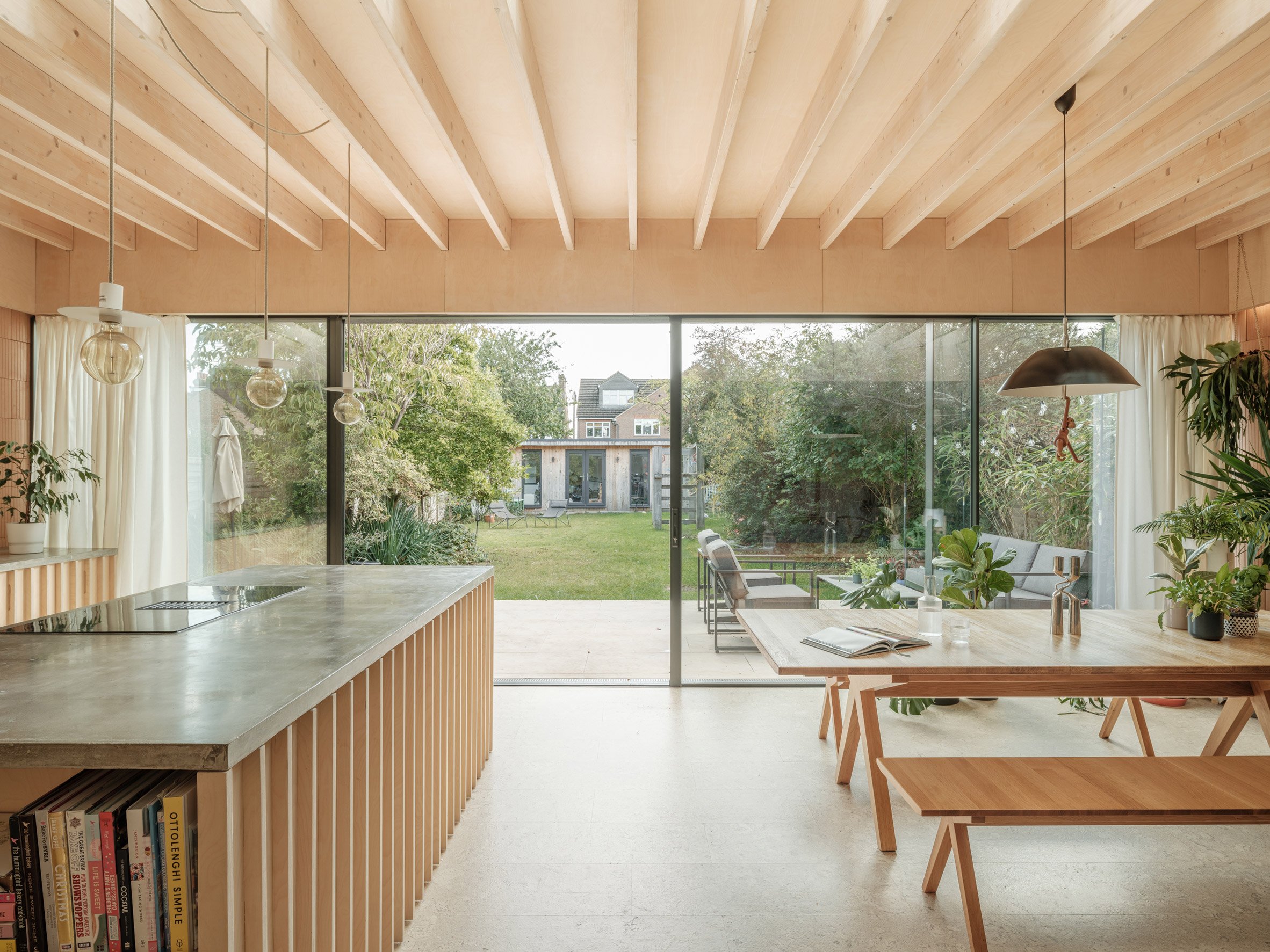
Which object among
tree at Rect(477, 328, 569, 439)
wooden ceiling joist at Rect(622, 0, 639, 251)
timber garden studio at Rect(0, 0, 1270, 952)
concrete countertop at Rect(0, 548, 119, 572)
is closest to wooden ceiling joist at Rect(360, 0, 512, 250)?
timber garden studio at Rect(0, 0, 1270, 952)

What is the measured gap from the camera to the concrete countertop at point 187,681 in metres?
1.17

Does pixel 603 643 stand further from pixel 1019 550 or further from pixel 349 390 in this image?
pixel 349 390

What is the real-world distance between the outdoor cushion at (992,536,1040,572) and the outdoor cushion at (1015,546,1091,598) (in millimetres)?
26

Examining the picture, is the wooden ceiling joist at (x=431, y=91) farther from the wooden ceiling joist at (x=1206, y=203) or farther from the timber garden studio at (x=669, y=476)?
the wooden ceiling joist at (x=1206, y=203)

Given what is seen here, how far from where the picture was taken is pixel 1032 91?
2.65 meters

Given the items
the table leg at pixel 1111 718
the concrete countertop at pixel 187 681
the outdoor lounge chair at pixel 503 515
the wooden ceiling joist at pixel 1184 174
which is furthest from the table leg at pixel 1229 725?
the outdoor lounge chair at pixel 503 515

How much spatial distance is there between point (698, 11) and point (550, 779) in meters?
2.96

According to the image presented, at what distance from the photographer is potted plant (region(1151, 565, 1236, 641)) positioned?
110 inches

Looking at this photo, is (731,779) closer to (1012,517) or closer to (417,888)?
(417,888)

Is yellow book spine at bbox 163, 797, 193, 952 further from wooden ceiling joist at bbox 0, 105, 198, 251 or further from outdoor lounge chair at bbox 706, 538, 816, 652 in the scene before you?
outdoor lounge chair at bbox 706, 538, 816, 652

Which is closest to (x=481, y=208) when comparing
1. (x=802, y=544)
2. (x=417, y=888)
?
(x=802, y=544)

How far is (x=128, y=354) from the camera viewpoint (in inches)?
75.1

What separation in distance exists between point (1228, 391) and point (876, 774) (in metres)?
2.89

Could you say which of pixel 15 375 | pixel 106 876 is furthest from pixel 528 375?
pixel 106 876
